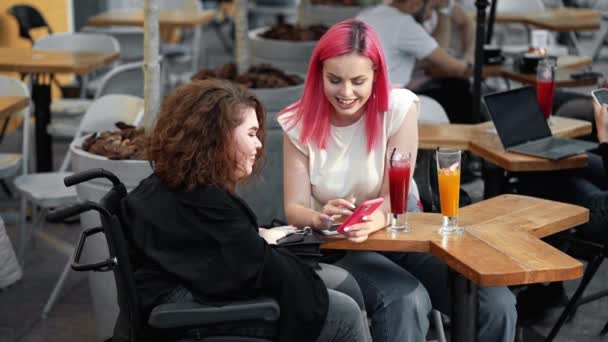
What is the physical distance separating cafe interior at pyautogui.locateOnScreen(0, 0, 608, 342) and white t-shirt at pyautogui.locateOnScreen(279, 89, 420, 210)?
64 millimetres

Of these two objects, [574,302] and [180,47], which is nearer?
[574,302]

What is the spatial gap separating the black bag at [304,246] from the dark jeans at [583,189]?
4.55 ft

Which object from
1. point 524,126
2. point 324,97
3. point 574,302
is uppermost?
point 324,97

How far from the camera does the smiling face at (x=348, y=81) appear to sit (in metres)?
3.09

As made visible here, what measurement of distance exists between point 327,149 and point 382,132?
7.4 inches

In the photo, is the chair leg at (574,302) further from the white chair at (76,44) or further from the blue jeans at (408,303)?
the white chair at (76,44)

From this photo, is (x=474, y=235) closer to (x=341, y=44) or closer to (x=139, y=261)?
(x=341, y=44)

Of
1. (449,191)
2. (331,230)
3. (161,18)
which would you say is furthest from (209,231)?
(161,18)

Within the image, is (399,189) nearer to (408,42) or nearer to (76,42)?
(408,42)

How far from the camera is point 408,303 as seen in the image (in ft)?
9.82

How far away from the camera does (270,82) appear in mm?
4473

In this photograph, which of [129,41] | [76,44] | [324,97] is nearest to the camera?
[324,97]

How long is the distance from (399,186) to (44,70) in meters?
3.38

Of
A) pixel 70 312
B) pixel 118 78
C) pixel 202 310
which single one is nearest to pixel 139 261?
pixel 202 310
